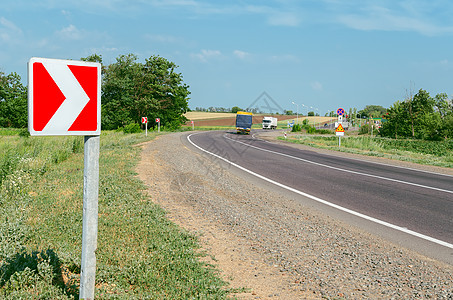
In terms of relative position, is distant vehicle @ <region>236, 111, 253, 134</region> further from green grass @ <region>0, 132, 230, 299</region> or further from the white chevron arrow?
the white chevron arrow

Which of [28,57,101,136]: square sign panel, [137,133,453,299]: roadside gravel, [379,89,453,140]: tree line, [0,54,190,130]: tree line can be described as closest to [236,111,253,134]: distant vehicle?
[0,54,190,130]: tree line

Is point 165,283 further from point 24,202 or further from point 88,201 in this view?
point 24,202

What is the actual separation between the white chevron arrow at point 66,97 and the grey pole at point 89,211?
25 cm

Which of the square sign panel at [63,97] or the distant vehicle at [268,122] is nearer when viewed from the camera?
the square sign panel at [63,97]

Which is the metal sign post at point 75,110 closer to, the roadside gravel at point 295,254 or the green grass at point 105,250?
the green grass at point 105,250

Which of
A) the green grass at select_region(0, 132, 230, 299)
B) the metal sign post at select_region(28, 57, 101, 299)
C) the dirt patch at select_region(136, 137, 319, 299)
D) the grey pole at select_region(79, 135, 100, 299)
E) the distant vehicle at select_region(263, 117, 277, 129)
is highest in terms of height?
the distant vehicle at select_region(263, 117, 277, 129)

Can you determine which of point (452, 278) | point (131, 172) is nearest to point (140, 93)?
point (131, 172)

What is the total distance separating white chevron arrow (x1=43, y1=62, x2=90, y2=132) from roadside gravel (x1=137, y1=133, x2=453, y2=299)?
2.67m

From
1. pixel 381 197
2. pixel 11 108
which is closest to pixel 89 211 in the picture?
pixel 381 197

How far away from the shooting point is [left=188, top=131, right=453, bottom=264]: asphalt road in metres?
6.02

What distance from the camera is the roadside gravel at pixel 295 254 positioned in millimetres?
3928

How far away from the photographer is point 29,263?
405cm

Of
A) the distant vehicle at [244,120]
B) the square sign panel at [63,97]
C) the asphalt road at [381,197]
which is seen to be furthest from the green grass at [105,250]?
Result: the distant vehicle at [244,120]

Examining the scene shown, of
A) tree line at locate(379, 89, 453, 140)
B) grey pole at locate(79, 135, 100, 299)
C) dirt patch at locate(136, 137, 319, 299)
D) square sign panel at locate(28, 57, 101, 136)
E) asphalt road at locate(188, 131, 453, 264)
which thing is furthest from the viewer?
tree line at locate(379, 89, 453, 140)
